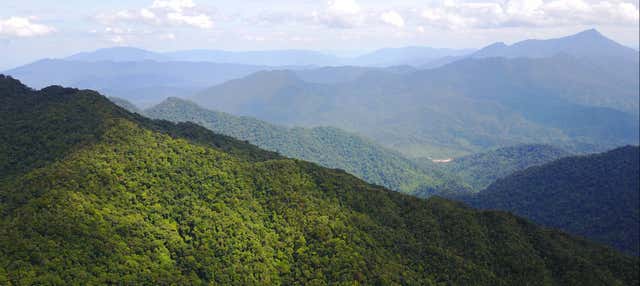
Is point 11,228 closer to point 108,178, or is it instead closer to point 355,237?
point 108,178

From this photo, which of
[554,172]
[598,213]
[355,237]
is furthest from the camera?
[554,172]

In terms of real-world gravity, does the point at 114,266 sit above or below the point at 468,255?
above

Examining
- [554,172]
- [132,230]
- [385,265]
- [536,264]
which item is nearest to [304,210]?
[385,265]

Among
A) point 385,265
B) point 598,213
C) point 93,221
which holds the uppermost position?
point 93,221

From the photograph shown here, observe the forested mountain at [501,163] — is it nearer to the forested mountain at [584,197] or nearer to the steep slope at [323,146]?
the steep slope at [323,146]

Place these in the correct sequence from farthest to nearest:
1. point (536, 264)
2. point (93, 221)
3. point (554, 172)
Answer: point (554, 172)
point (536, 264)
point (93, 221)

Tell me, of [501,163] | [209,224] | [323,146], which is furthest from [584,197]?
[209,224]
